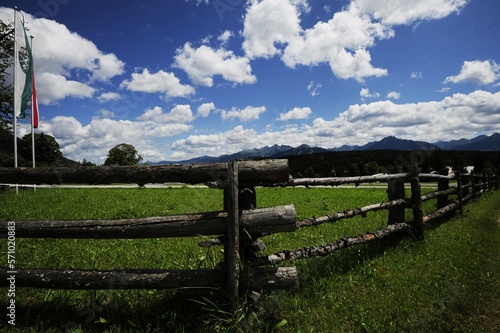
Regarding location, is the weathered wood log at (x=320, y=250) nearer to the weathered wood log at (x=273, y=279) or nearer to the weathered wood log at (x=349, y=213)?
the weathered wood log at (x=273, y=279)

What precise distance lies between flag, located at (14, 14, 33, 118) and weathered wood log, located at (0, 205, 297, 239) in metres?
19.9

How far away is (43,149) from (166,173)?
281 ft

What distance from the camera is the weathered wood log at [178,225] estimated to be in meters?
3.23

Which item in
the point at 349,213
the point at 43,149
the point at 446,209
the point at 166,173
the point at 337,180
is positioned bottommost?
the point at 446,209

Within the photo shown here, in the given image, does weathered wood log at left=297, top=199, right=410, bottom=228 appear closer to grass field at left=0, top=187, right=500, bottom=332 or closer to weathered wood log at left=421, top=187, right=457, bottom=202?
grass field at left=0, top=187, right=500, bottom=332

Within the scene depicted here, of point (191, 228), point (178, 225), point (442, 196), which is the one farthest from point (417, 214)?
point (178, 225)

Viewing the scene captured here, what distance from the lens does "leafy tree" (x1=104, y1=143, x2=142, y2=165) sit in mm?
82006

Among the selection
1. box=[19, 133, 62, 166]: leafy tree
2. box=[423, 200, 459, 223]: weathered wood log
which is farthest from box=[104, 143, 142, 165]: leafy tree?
box=[423, 200, 459, 223]: weathered wood log

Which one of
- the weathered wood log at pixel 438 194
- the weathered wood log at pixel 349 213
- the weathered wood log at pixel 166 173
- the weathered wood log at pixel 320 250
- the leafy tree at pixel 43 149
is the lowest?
the weathered wood log at pixel 320 250

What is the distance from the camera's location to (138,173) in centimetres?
329

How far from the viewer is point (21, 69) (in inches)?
729

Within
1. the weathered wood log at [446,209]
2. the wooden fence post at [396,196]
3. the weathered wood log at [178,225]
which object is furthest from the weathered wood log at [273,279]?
the weathered wood log at [446,209]

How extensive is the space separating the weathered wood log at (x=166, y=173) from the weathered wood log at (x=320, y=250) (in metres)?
1.06

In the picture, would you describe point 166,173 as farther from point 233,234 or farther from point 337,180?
point 337,180
